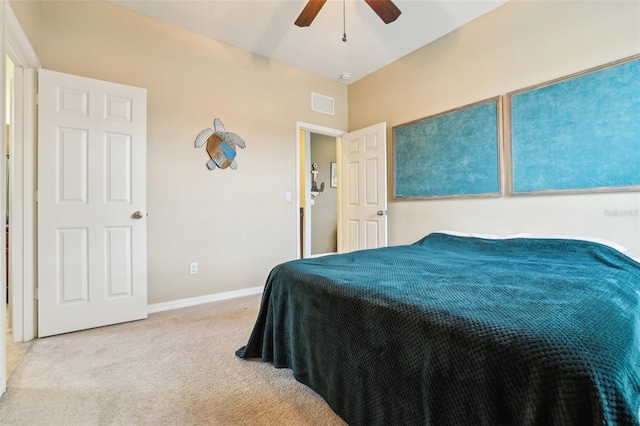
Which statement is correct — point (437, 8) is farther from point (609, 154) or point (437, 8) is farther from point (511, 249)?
point (511, 249)

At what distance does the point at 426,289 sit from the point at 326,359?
55cm

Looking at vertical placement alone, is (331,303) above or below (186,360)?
above

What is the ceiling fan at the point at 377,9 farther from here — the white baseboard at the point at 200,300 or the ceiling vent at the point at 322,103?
the white baseboard at the point at 200,300

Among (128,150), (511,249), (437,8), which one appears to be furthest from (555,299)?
(128,150)

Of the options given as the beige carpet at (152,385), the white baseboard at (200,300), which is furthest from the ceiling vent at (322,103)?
the beige carpet at (152,385)

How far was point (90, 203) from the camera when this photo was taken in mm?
2342

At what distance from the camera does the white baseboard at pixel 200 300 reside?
2.76 metres

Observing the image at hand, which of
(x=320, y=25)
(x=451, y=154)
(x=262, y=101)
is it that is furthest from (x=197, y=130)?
(x=451, y=154)

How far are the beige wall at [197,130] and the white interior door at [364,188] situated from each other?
29.8 inches

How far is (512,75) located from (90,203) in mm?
3676

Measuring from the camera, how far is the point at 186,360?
1808 millimetres

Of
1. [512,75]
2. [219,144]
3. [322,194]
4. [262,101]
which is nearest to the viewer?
[512,75]

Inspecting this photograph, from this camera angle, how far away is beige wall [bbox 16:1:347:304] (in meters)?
2.52

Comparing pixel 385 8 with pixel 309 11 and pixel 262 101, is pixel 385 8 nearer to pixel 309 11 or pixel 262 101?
pixel 309 11
